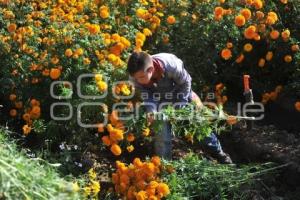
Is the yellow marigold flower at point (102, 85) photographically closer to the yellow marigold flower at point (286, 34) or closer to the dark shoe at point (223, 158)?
the dark shoe at point (223, 158)

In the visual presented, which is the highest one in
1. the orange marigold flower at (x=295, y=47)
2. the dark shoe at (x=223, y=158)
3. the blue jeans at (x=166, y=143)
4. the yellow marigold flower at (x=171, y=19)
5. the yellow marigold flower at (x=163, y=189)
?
the yellow marigold flower at (x=171, y=19)

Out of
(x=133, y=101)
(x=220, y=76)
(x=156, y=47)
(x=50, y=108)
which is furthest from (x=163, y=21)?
(x=50, y=108)

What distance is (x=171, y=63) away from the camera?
14.2 ft

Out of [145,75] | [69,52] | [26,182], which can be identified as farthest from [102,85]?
[26,182]

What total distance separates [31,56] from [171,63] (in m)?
1.30

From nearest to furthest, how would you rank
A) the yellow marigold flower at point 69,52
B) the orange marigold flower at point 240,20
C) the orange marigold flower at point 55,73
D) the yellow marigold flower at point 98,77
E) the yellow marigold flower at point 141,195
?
1. the yellow marigold flower at point 141,195
2. the yellow marigold flower at point 98,77
3. the orange marigold flower at point 55,73
4. the yellow marigold flower at point 69,52
5. the orange marigold flower at point 240,20

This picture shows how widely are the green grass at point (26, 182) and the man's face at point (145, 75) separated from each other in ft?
3.62

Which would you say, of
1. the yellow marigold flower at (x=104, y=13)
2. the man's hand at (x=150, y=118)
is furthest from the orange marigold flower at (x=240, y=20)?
the man's hand at (x=150, y=118)

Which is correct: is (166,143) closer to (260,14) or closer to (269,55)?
(269,55)

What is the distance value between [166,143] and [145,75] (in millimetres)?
656

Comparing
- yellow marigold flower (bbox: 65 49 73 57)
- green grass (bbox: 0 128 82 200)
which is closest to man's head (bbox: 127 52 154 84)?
yellow marigold flower (bbox: 65 49 73 57)

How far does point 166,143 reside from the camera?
4.40 metres

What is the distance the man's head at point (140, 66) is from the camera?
156 inches

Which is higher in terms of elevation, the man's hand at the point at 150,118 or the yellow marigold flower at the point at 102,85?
the yellow marigold flower at the point at 102,85
